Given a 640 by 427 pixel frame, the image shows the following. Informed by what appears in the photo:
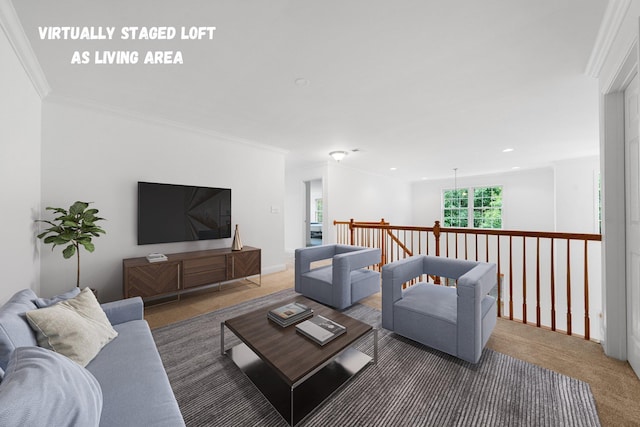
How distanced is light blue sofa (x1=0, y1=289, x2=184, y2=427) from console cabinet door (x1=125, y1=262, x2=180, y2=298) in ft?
4.24

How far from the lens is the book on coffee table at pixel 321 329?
5.41ft

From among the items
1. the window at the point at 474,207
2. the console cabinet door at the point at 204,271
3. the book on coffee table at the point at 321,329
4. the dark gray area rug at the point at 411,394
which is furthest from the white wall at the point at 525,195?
the console cabinet door at the point at 204,271

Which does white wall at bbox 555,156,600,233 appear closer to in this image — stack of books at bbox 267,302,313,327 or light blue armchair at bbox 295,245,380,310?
light blue armchair at bbox 295,245,380,310

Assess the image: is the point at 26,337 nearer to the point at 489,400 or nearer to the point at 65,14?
the point at 65,14

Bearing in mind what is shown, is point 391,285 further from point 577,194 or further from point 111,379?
point 577,194

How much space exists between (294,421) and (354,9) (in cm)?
253

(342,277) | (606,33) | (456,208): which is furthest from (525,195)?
(342,277)

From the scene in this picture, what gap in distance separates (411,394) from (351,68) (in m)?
2.58

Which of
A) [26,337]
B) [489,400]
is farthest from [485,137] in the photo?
[26,337]

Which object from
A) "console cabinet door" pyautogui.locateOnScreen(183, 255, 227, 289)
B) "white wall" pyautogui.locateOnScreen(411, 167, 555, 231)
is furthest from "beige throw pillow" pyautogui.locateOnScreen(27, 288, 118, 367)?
"white wall" pyautogui.locateOnScreen(411, 167, 555, 231)

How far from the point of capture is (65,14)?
1.62 meters

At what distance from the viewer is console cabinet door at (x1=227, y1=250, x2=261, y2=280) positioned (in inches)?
140

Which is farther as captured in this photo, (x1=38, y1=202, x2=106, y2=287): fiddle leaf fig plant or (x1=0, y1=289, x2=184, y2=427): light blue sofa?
(x1=38, y1=202, x2=106, y2=287): fiddle leaf fig plant

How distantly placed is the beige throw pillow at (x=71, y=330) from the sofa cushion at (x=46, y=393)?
42cm
